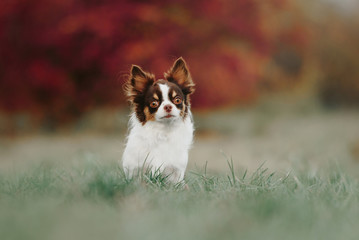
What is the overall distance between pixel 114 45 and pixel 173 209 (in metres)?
7.12

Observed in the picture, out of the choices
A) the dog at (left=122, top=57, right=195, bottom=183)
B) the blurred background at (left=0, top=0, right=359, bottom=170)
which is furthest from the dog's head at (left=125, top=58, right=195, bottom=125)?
the blurred background at (left=0, top=0, right=359, bottom=170)

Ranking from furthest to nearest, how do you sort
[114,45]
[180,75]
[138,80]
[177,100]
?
[114,45] < [180,75] < [138,80] < [177,100]

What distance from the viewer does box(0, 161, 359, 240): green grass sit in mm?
2191

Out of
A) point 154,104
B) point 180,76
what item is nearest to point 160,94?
point 154,104

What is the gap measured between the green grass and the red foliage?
19.6 feet

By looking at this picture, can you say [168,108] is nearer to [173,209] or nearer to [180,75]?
[180,75]

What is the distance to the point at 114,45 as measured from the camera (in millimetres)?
9336

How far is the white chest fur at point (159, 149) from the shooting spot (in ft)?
11.1

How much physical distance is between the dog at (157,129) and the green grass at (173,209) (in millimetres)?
143

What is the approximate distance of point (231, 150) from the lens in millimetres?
8664

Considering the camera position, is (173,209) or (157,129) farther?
(157,129)

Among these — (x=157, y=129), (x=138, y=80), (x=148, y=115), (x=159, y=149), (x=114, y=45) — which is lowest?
(x=159, y=149)

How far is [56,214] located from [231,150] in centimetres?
655

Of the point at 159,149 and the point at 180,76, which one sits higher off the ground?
the point at 180,76
